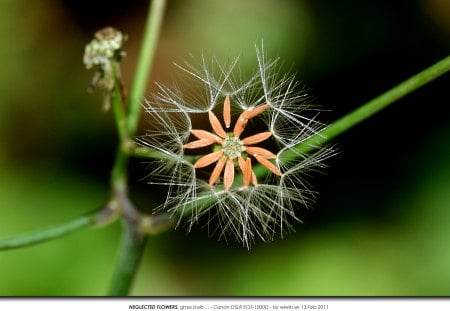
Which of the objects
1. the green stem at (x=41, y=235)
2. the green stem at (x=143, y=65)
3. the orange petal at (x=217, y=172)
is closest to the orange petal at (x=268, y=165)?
the orange petal at (x=217, y=172)

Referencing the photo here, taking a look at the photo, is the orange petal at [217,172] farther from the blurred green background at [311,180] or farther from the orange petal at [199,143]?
the blurred green background at [311,180]

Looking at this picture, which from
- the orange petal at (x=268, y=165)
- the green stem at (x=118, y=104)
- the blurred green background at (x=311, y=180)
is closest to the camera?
the orange petal at (x=268, y=165)

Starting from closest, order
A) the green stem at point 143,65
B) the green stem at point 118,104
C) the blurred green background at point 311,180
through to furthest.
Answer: the green stem at point 118,104 < the green stem at point 143,65 < the blurred green background at point 311,180

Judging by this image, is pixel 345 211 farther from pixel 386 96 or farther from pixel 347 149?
pixel 386 96

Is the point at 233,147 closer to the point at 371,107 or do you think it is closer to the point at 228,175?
the point at 228,175

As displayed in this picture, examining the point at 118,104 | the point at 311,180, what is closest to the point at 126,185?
the point at 118,104
